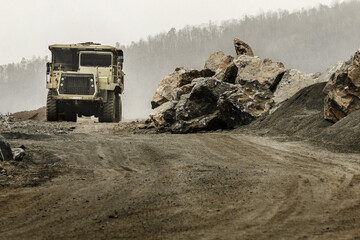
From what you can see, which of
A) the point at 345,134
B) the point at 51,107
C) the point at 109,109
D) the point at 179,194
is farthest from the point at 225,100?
the point at 51,107

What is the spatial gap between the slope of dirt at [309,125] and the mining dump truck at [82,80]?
8.24 meters

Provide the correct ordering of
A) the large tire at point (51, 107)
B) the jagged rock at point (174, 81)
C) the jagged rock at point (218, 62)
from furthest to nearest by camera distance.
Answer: the large tire at point (51, 107)
the jagged rock at point (218, 62)
the jagged rock at point (174, 81)

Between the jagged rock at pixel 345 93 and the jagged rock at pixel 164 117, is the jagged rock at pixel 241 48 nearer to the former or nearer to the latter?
the jagged rock at pixel 164 117

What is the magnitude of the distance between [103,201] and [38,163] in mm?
2794

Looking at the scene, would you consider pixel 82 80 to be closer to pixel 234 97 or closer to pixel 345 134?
pixel 234 97

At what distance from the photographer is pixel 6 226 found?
3547mm

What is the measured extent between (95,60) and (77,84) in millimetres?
1452

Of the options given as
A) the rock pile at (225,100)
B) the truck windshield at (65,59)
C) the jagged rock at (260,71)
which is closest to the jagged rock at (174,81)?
the rock pile at (225,100)

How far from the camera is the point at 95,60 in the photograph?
18.7 meters

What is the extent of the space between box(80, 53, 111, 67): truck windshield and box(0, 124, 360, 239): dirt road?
11.1m

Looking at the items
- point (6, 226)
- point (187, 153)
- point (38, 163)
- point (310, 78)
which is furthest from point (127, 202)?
point (310, 78)

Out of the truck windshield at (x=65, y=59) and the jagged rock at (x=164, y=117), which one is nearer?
the jagged rock at (x=164, y=117)

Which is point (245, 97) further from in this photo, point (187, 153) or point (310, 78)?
point (187, 153)

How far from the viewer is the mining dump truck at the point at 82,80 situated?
59.7ft
